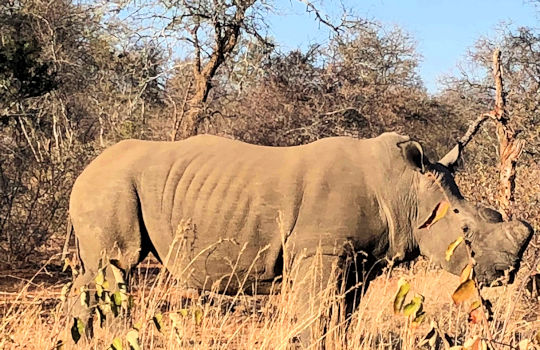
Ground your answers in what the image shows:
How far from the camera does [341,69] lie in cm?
1430

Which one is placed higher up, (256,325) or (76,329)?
(76,329)

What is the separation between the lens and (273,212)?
5199 millimetres

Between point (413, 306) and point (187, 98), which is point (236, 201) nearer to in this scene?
point (413, 306)

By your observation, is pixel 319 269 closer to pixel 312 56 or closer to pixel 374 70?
pixel 312 56

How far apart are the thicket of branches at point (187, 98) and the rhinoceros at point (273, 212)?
2416 mm

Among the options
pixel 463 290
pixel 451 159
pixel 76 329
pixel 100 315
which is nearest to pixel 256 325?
pixel 451 159

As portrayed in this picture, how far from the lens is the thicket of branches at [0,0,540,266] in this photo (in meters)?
10.4

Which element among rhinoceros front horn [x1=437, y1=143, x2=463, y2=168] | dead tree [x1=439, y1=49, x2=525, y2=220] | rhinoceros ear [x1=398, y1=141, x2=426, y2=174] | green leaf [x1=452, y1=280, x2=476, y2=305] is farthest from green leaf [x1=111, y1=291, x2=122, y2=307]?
dead tree [x1=439, y1=49, x2=525, y2=220]

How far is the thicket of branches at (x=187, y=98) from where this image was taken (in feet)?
34.1

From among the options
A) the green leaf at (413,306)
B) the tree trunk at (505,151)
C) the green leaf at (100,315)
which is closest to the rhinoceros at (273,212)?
the tree trunk at (505,151)

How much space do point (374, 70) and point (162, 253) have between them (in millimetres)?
11027

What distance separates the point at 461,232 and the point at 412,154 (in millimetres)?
700

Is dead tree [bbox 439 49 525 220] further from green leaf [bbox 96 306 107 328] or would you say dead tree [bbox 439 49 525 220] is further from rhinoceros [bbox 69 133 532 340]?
green leaf [bbox 96 306 107 328]

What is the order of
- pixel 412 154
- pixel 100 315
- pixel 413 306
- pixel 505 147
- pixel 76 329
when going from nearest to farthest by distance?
1. pixel 413 306
2. pixel 76 329
3. pixel 100 315
4. pixel 412 154
5. pixel 505 147
